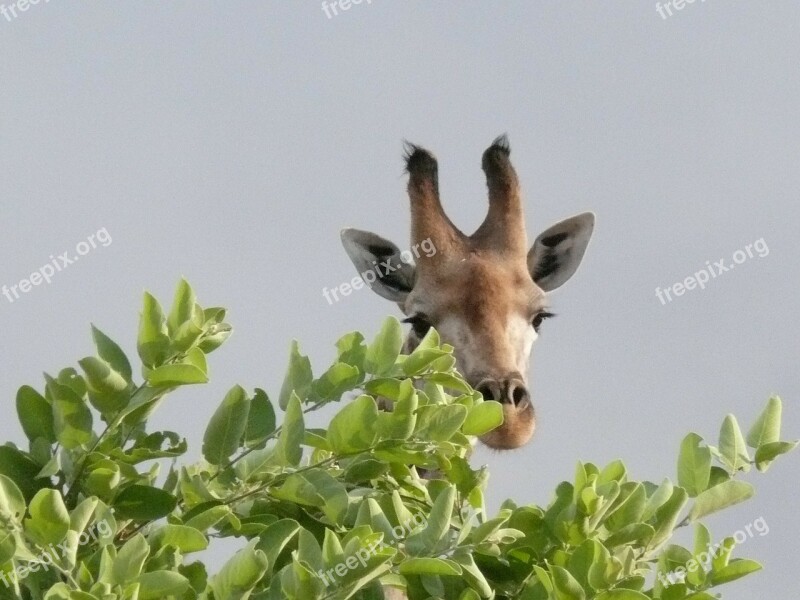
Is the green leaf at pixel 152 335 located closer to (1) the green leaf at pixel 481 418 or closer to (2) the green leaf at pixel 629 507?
(1) the green leaf at pixel 481 418

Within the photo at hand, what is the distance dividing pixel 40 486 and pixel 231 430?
0.52 m

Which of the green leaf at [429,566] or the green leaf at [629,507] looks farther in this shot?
the green leaf at [629,507]

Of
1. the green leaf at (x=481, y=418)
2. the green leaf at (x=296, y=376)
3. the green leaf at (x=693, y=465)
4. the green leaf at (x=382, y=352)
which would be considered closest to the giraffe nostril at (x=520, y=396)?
the green leaf at (x=693, y=465)

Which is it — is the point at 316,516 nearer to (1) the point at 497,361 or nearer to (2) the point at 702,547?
(2) the point at 702,547

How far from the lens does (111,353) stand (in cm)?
321

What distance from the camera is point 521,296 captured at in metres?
8.19

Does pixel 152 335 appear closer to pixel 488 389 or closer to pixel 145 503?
pixel 145 503

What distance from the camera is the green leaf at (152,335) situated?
3082mm

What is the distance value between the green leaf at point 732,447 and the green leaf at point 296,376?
1.36 meters

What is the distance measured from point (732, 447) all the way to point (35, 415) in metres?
2.12

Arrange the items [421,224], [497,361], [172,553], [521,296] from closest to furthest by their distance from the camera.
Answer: [172,553] → [497,361] → [521,296] → [421,224]

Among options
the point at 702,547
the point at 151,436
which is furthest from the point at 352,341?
the point at 702,547

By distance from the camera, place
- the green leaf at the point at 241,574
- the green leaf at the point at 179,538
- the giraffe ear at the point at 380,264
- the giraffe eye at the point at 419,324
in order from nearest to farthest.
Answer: the green leaf at the point at 241,574 → the green leaf at the point at 179,538 → the giraffe eye at the point at 419,324 → the giraffe ear at the point at 380,264

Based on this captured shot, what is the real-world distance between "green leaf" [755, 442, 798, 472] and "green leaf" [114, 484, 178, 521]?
1850mm
